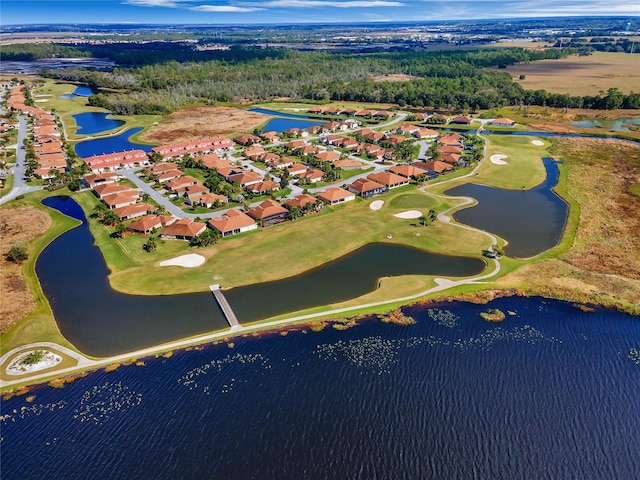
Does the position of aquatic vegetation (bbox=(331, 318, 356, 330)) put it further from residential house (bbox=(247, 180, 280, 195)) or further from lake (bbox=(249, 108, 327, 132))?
lake (bbox=(249, 108, 327, 132))

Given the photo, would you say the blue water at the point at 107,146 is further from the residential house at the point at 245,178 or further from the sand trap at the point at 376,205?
the sand trap at the point at 376,205

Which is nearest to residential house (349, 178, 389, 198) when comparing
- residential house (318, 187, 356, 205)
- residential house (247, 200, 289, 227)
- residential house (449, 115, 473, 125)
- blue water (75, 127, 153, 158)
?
residential house (318, 187, 356, 205)

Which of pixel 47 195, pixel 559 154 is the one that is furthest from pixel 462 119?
pixel 47 195

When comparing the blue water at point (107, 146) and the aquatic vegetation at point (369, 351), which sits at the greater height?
the blue water at point (107, 146)

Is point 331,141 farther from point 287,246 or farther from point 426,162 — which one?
point 287,246

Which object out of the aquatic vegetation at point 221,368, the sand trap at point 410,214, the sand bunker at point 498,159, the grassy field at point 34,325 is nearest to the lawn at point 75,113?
the grassy field at point 34,325

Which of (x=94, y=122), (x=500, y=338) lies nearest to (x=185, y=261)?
(x=500, y=338)
